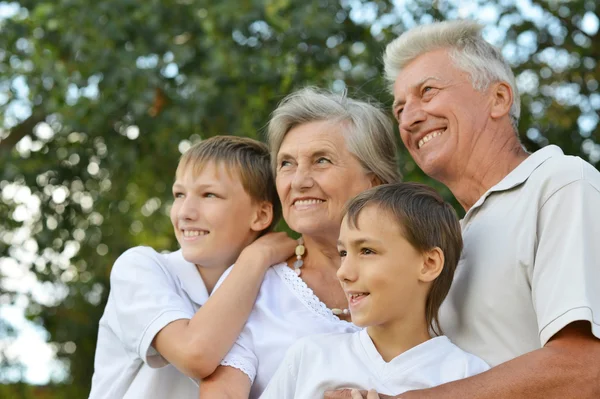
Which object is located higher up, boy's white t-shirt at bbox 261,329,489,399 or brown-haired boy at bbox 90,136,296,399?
boy's white t-shirt at bbox 261,329,489,399

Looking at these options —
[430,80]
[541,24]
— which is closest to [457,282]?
[430,80]

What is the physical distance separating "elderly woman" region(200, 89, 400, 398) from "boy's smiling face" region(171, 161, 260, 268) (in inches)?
7.5

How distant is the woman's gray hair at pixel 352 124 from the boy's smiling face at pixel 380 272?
0.65 metres

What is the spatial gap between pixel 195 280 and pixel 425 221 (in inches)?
40.5

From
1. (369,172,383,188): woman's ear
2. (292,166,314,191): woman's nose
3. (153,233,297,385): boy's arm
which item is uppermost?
(292,166,314,191): woman's nose

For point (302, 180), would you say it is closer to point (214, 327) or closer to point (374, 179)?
point (374, 179)

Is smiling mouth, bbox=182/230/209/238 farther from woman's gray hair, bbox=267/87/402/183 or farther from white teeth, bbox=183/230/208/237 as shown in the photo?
woman's gray hair, bbox=267/87/402/183

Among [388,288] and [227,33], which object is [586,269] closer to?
[388,288]

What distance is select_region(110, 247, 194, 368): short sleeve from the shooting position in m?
2.99

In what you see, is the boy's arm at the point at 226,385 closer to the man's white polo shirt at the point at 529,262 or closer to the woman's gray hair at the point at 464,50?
the man's white polo shirt at the point at 529,262

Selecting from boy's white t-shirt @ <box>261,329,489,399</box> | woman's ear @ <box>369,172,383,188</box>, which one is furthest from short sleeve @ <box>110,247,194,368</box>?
woman's ear @ <box>369,172,383,188</box>

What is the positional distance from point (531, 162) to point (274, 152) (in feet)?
3.16

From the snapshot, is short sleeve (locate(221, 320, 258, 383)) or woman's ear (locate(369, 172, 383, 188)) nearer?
short sleeve (locate(221, 320, 258, 383))

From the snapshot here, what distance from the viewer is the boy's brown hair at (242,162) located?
3322 mm
